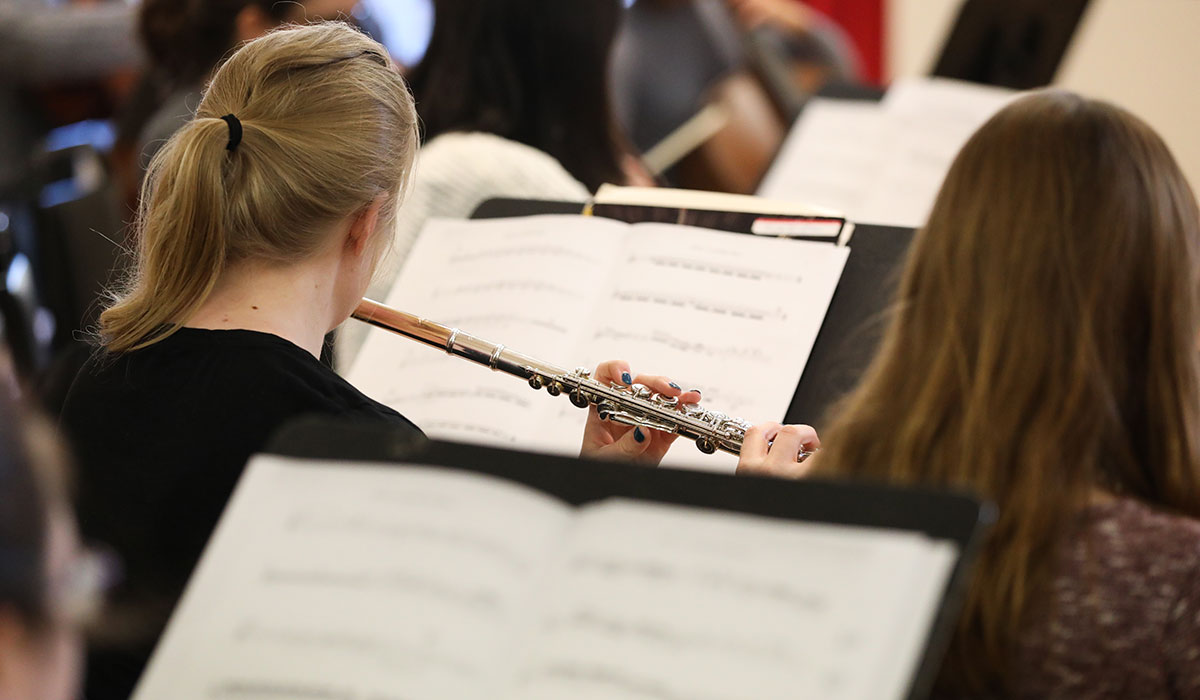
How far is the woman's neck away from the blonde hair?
0.01m

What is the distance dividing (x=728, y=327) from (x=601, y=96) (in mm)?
789

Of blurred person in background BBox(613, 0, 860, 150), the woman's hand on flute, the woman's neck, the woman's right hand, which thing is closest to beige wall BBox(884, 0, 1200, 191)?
blurred person in background BBox(613, 0, 860, 150)

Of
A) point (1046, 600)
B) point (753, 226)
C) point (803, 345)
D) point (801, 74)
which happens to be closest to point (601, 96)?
point (753, 226)

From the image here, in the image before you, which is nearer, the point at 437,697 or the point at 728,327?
the point at 437,697

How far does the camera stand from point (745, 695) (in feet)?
2.09

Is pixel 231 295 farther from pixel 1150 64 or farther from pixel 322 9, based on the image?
→ pixel 1150 64

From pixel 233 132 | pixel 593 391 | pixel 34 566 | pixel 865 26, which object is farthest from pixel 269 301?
pixel 865 26

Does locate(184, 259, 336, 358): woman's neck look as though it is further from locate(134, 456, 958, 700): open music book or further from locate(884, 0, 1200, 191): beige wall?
locate(884, 0, 1200, 191): beige wall

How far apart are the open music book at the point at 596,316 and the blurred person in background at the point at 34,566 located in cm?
83

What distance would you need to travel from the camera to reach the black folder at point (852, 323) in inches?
52.6

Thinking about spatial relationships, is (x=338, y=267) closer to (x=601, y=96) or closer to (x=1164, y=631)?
(x=1164, y=631)

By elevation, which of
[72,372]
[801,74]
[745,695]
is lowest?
[72,372]

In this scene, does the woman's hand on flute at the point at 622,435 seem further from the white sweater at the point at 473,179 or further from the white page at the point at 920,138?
the white page at the point at 920,138

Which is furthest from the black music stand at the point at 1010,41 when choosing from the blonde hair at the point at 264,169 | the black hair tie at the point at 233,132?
the black hair tie at the point at 233,132
